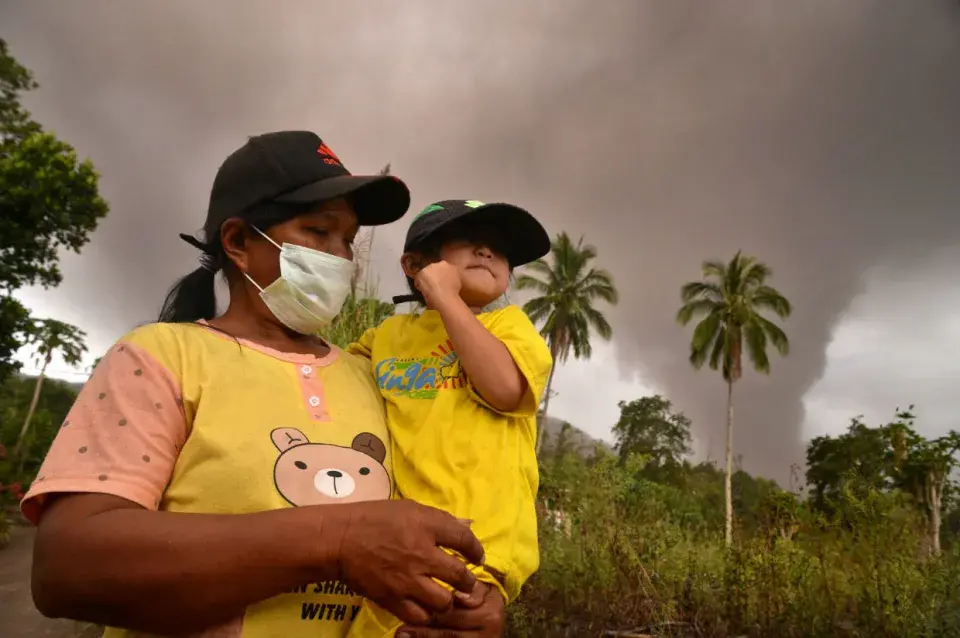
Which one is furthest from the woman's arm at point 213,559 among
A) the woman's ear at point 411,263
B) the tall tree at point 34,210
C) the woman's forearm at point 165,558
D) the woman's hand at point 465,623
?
the tall tree at point 34,210

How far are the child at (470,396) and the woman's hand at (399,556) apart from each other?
0.22m

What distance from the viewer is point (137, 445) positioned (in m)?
1.01

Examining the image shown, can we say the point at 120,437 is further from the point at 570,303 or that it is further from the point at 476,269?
the point at 570,303

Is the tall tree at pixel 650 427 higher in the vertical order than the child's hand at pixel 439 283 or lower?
higher

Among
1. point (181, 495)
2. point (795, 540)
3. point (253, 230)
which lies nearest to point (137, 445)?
point (181, 495)

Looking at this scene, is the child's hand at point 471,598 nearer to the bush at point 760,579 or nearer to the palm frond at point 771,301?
the bush at point 760,579

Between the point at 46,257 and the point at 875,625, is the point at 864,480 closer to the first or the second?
the point at 875,625

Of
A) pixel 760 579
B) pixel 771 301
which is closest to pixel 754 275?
pixel 771 301

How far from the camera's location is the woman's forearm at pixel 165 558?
0.86 m

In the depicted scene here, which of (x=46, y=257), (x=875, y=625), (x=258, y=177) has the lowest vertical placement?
(x=875, y=625)

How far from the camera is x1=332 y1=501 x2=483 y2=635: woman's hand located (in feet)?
3.06

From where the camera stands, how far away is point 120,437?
1.00 meters

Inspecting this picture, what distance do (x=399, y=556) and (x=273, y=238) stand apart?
921 millimetres

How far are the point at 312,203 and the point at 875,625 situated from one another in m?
5.00
